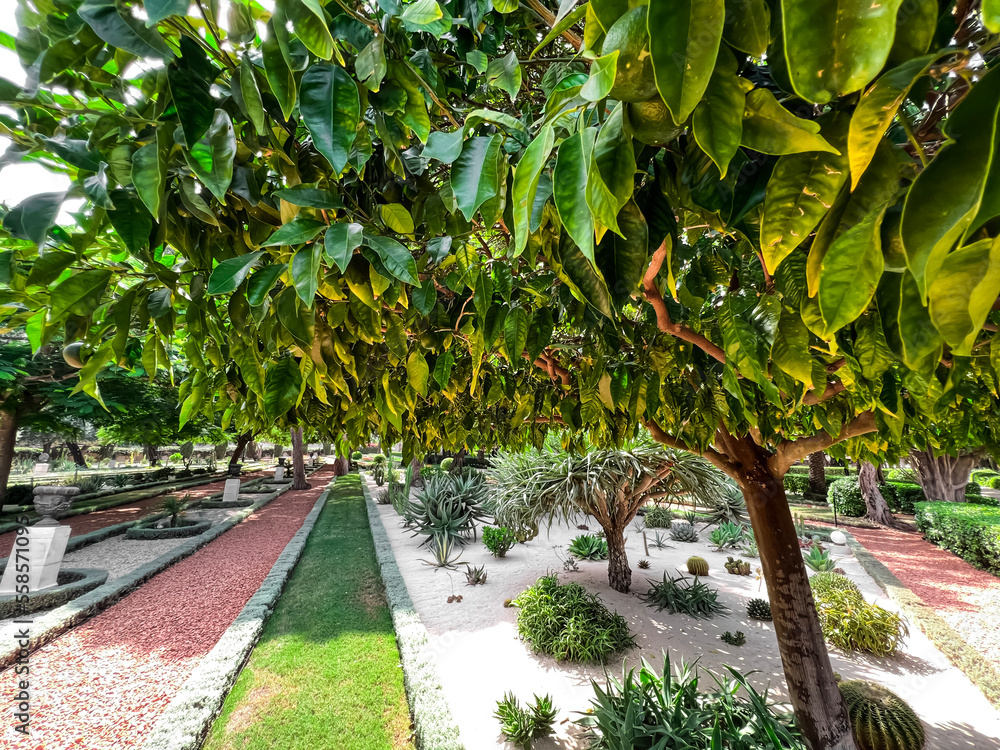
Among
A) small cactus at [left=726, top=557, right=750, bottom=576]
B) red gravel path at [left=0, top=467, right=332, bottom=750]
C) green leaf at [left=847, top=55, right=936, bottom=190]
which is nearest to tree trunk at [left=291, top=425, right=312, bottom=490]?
red gravel path at [left=0, top=467, right=332, bottom=750]

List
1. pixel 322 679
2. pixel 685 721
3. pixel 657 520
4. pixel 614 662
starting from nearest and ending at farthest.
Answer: pixel 685 721 < pixel 322 679 < pixel 614 662 < pixel 657 520

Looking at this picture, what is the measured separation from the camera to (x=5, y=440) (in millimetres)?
11289

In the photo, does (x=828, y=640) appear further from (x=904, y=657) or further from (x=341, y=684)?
(x=341, y=684)

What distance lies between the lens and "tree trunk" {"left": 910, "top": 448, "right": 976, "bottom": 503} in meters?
13.5

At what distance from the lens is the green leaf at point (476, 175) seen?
62cm

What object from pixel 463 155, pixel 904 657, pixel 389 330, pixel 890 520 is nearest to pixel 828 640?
pixel 904 657

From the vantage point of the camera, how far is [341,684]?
4523 mm

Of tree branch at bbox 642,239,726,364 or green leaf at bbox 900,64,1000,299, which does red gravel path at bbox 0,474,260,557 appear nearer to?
tree branch at bbox 642,239,726,364

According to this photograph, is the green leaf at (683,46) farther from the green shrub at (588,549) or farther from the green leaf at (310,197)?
the green shrub at (588,549)

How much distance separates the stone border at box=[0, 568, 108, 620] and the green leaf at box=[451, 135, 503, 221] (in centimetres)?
907

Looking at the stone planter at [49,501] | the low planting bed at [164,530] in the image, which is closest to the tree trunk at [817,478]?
the low planting bed at [164,530]

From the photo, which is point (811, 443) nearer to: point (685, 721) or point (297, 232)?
point (685, 721)

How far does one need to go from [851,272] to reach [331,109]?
2.31 ft

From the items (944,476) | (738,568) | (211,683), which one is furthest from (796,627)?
(944,476)
